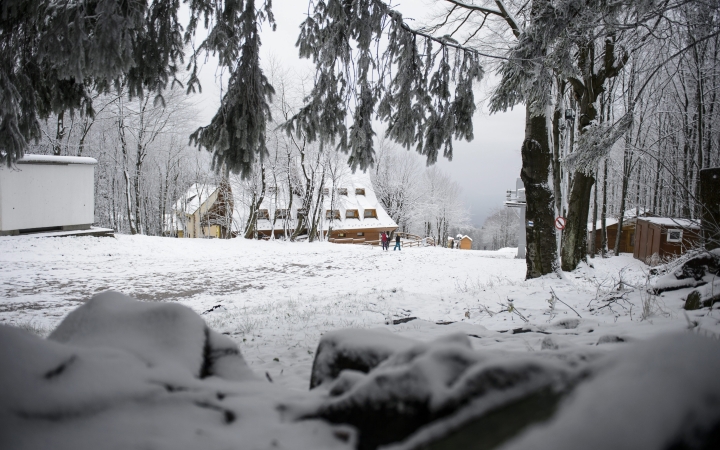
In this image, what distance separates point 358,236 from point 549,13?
3082 centimetres

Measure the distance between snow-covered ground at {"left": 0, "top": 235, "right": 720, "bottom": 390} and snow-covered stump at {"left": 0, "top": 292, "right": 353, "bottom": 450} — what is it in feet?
2.92

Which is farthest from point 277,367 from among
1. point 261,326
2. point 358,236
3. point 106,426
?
point 358,236

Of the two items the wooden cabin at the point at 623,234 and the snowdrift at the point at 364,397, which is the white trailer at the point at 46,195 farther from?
the wooden cabin at the point at 623,234

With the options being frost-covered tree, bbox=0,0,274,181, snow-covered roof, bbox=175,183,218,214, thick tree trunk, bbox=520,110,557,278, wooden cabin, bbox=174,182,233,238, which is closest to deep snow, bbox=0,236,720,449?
frost-covered tree, bbox=0,0,274,181

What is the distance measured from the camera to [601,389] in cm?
112

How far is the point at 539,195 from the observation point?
9195 millimetres

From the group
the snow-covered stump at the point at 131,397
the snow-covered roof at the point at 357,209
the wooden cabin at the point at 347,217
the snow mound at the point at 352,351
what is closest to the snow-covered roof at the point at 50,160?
the wooden cabin at the point at 347,217

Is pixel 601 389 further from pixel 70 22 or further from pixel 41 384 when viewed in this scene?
pixel 70 22

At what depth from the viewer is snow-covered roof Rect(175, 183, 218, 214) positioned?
3622 centimetres

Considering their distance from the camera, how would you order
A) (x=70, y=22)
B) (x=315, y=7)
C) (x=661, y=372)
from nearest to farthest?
(x=661, y=372), (x=70, y=22), (x=315, y=7)

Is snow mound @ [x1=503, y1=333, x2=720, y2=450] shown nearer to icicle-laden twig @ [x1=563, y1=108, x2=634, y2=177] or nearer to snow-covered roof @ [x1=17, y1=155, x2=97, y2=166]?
icicle-laden twig @ [x1=563, y1=108, x2=634, y2=177]

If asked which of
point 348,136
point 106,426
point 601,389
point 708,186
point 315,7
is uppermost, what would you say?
point 315,7

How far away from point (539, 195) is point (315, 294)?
6.81m

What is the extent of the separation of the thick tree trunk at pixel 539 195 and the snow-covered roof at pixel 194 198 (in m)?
31.8
